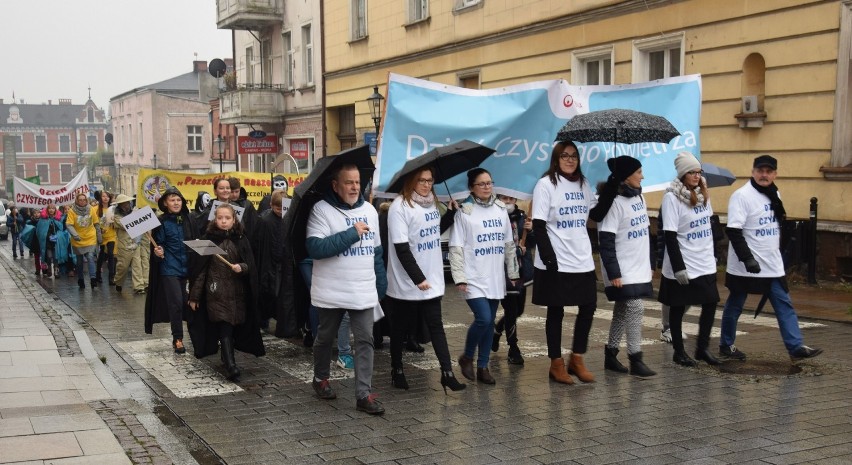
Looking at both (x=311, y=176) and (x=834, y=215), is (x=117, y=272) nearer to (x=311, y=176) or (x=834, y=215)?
(x=311, y=176)

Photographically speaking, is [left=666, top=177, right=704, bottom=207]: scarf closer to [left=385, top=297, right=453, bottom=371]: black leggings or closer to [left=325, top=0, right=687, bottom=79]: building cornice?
[left=385, top=297, right=453, bottom=371]: black leggings

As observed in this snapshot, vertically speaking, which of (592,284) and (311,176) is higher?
(311,176)

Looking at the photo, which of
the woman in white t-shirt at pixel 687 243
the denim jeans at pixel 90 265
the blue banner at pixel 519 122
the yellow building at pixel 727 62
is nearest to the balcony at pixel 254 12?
the yellow building at pixel 727 62

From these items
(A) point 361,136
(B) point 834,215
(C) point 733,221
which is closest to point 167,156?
(A) point 361,136


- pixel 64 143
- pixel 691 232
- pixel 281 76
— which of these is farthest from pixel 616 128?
pixel 64 143

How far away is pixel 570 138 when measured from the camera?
792 centimetres

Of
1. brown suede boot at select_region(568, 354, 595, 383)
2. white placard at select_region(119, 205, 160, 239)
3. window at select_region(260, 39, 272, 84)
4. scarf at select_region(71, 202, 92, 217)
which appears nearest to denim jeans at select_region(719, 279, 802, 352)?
brown suede boot at select_region(568, 354, 595, 383)

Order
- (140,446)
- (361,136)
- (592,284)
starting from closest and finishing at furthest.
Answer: (140,446)
(592,284)
(361,136)

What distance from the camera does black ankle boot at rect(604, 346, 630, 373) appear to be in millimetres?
8336

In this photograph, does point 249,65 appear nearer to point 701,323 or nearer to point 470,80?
point 470,80

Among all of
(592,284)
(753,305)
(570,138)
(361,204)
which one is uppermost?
(570,138)

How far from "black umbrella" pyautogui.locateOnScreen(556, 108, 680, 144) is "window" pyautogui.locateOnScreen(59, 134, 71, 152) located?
16121 cm

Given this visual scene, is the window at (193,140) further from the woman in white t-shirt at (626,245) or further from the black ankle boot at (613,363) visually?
the woman in white t-shirt at (626,245)

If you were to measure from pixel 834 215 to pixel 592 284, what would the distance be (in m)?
8.53
